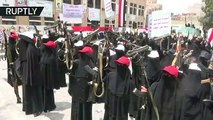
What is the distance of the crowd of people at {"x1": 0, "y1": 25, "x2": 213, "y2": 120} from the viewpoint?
4.42 m

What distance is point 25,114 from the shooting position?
291 inches

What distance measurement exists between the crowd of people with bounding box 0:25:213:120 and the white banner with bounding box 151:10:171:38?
586 mm

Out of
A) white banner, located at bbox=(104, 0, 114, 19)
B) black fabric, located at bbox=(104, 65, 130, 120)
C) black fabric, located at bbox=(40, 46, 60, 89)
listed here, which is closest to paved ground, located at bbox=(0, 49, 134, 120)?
black fabric, located at bbox=(40, 46, 60, 89)

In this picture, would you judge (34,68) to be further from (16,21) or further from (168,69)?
(16,21)

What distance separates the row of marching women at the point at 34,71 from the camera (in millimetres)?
7055

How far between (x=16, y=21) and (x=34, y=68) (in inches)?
1082

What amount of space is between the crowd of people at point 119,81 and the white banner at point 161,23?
59cm

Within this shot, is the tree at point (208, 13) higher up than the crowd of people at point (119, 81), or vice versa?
the tree at point (208, 13)

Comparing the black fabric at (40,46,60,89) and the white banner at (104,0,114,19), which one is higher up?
the white banner at (104,0,114,19)

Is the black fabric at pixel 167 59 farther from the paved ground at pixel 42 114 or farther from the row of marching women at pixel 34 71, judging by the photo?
the row of marching women at pixel 34 71

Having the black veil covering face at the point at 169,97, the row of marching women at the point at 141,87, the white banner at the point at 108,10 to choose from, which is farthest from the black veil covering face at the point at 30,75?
the white banner at the point at 108,10

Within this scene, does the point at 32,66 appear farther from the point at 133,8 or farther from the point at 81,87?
the point at 133,8

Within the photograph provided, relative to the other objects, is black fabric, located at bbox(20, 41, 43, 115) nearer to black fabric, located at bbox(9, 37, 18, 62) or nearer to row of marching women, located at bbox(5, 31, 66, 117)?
row of marching women, located at bbox(5, 31, 66, 117)

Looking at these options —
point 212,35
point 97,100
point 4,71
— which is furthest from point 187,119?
point 4,71
